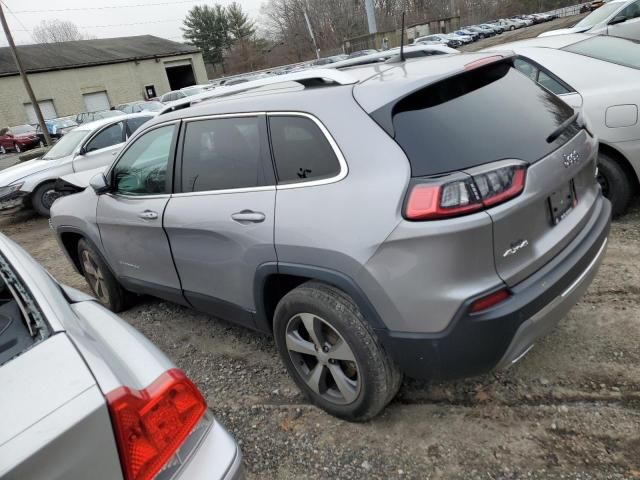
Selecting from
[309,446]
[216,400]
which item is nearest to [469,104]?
[309,446]

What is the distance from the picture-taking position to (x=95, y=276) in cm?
452

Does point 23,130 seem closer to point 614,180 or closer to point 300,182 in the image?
point 300,182

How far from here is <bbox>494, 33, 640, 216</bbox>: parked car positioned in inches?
154

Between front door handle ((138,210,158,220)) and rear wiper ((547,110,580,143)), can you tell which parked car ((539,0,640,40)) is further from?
front door handle ((138,210,158,220))

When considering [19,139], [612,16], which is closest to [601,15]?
[612,16]

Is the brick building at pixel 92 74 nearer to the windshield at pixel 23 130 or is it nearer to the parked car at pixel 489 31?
the windshield at pixel 23 130

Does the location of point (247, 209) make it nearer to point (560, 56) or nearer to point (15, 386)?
point (15, 386)

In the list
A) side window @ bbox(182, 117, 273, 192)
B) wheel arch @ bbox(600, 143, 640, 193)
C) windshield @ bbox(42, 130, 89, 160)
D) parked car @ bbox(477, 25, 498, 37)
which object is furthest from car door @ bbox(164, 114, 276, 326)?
parked car @ bbox(477, 25, 498, 37)

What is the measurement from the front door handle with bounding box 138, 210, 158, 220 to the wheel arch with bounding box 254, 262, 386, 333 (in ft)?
3.29

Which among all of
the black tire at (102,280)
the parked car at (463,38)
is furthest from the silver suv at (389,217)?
the parked car at (463,38)

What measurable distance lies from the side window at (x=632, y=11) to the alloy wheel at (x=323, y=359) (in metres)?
14.1

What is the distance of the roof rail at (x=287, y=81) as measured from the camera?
248cm

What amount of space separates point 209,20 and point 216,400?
231 feet

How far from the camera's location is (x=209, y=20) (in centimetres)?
6494
